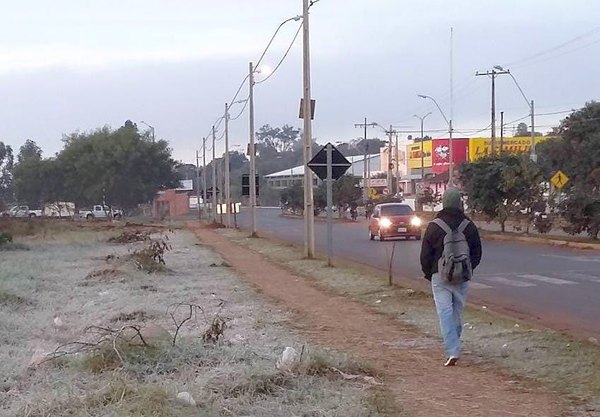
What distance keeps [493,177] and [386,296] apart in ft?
89.5

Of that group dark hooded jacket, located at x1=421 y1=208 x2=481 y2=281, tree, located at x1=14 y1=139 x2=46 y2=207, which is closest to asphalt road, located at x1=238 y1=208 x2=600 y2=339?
dark hooded jacket, located at x1=421 y1=208 x2=481 y2=281

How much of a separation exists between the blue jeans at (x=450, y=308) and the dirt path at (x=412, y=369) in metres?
0.23

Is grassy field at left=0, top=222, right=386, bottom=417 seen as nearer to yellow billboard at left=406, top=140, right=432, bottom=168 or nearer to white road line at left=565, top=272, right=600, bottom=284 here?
white road line at left=565, top=272, right=600, bottom=284

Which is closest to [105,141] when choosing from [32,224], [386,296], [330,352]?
[32,224]

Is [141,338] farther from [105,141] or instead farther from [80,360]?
[105,141]

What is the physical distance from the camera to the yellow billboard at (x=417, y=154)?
10806 cm

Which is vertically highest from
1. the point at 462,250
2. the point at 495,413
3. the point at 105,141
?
the point at 105,141

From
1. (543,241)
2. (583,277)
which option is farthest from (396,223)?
(583,277)

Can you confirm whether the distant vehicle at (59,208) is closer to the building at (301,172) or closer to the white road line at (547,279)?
the building at (301,172)

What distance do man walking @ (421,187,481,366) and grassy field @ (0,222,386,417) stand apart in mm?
1055

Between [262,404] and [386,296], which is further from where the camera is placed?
[386,296]

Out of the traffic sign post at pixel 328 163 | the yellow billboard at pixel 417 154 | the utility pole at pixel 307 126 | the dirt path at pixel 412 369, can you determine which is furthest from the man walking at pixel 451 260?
the yellow billboard at pixel 417 154

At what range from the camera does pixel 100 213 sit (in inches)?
3531

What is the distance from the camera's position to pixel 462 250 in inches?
383
